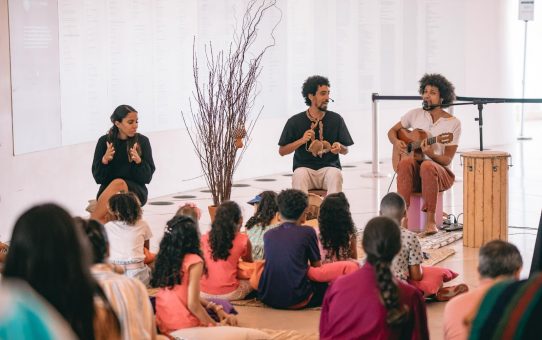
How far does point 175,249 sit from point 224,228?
0.87 metres

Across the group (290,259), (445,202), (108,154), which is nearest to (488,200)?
(445,202)

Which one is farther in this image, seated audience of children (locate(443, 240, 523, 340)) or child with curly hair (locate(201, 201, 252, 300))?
child with curly hair (locate(201, 201, 252, 300))

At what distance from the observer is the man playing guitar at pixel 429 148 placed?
8.16 metres

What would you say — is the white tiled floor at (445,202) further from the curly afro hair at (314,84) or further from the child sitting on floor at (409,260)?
the curly afro hair at (314,84)

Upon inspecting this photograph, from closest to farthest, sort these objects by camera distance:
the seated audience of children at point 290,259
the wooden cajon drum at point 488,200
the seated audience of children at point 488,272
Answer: the seated audience of children at point 488,272, the seated audience of children at point 290,259, the wooden cajon drum at point 488,200

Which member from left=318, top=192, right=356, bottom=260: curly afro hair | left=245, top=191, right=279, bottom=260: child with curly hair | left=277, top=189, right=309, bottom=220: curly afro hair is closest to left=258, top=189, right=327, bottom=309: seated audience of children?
left=277, top=189, right=309, bottom=220: curly afro hair

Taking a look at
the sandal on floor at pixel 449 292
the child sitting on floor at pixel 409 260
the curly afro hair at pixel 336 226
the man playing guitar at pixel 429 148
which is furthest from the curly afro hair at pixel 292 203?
the man playing guitar at pixel 429 148

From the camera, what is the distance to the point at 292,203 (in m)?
5.85

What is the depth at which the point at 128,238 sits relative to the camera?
6.19 m

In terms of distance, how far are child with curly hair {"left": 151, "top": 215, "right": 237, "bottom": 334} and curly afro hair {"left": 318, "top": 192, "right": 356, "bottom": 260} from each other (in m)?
1.06

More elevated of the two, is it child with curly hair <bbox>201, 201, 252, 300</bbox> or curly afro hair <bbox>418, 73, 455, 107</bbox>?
curly afro hair <bbox>418, 73, 455, 107</bbox>

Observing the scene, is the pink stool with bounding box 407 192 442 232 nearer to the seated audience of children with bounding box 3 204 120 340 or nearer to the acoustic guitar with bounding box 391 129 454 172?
the acoustic guitar with bounding box 391 129 454 172

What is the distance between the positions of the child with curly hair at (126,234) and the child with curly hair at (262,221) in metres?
0.74

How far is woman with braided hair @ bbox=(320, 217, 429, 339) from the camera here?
4.19 metres
